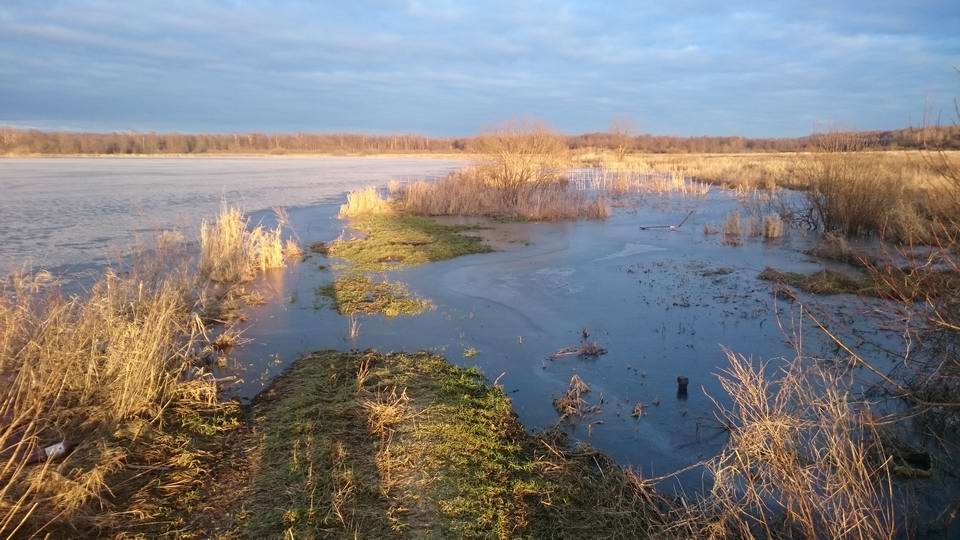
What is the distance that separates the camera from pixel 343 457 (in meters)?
4.16

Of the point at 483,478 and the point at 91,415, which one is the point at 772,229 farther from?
the point at 91,415

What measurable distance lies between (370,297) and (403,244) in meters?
4.87

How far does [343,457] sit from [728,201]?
847 inches

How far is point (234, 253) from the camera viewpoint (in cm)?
1059

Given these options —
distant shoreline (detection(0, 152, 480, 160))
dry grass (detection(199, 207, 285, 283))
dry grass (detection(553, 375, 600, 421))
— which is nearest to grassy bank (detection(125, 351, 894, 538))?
dry grass (detection(553, 375, 600, 421))

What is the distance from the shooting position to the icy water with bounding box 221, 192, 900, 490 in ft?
16.7

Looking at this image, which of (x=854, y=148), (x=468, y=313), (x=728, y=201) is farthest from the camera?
(x=728, y=201)

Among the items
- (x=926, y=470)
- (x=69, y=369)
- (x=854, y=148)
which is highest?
(x=854, y=148)

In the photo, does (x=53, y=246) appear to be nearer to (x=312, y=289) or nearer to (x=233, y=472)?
(x=312, y=289)

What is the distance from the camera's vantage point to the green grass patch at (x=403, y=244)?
12.1 metres

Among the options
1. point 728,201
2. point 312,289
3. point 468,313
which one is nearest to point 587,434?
point 468,313

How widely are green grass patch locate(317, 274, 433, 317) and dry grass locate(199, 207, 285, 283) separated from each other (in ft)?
5.67

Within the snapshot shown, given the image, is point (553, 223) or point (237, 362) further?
point (553, 223)

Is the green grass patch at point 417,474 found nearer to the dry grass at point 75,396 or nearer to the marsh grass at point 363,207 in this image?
the dry grass at point 75,396
